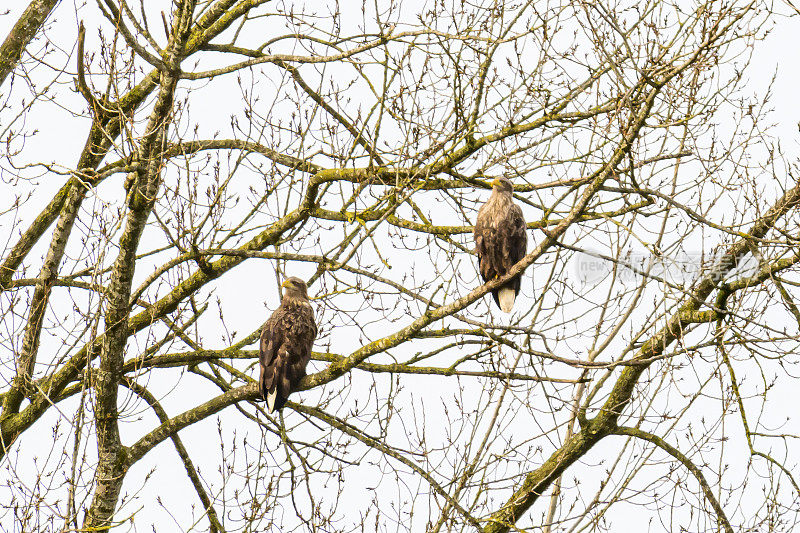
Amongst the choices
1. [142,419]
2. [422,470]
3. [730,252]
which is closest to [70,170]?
[142,419]

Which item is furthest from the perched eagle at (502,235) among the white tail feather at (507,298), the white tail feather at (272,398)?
the white tail feather at (272,398)

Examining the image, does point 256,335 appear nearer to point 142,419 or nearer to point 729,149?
point 142,419

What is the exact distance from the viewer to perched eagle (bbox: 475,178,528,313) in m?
6.53

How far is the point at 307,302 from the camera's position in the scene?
713 cm

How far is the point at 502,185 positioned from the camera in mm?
6535

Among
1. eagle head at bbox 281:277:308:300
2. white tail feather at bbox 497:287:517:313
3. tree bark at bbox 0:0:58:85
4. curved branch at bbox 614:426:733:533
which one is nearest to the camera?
curved branch at bbox 614:426:733:533

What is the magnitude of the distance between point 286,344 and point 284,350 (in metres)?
0.07

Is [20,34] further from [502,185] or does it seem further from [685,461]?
[685,461]

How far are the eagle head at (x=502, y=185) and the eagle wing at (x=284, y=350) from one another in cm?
187

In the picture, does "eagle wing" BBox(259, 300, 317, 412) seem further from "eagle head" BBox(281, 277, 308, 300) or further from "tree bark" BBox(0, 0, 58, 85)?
"tree bark" BBox(0, 0, 58, 85)

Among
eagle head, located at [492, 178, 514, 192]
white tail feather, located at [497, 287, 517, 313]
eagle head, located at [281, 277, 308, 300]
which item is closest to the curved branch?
white tail feather, located at [497, 287, 517, 313]

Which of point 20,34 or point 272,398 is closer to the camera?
point 272,398

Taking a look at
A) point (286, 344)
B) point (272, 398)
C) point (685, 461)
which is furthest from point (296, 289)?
point (685, 461)

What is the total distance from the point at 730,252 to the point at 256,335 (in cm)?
383
